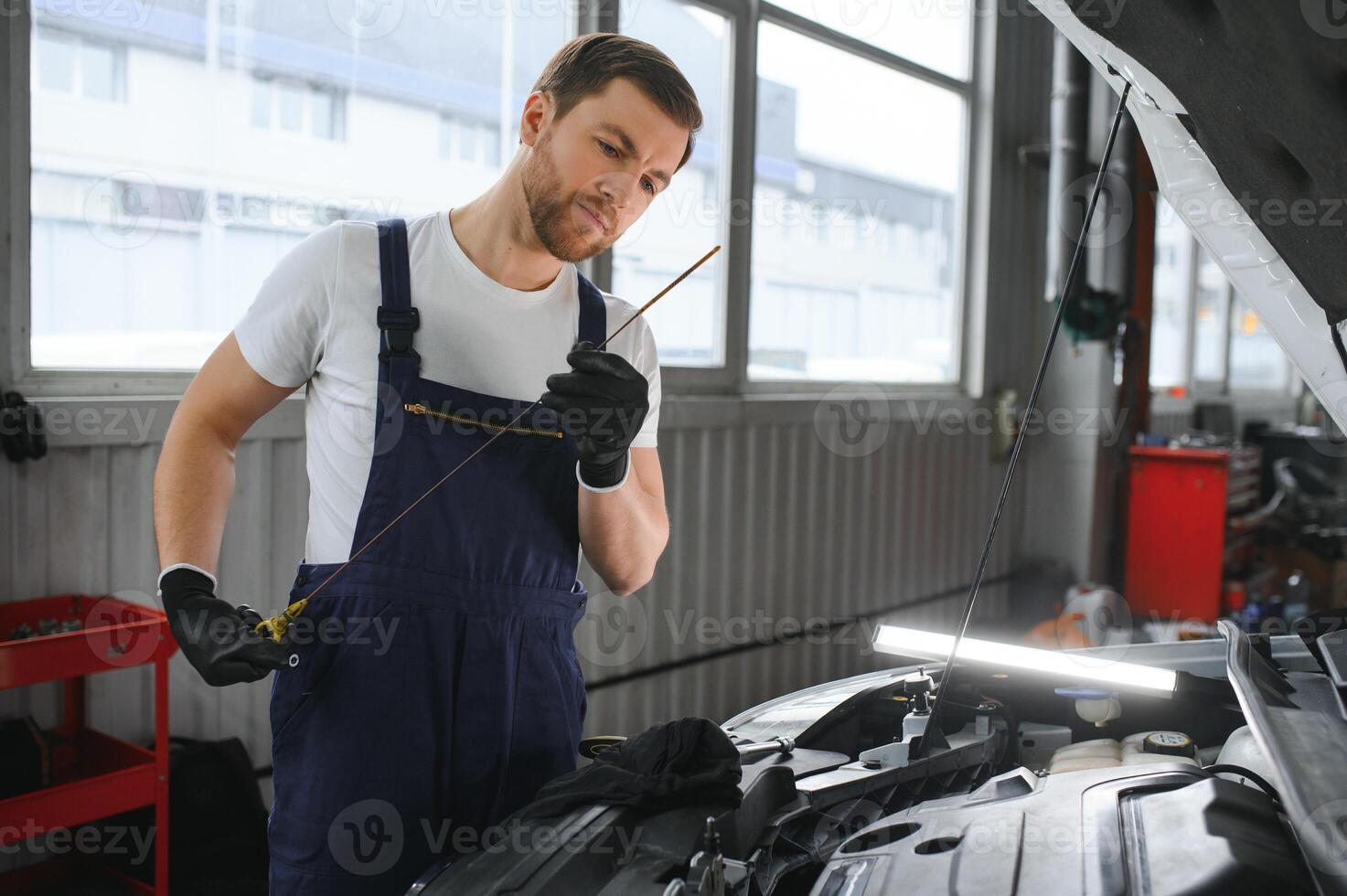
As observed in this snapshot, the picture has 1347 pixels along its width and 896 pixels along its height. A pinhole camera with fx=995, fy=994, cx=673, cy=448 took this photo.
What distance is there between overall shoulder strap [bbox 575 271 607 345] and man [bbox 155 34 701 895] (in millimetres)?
11

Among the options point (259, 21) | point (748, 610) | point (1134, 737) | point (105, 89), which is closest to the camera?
point (1134, 737)

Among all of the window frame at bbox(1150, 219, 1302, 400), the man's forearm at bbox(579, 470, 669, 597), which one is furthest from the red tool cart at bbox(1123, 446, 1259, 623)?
the man's forearm at bbox(579, 470, 669, 597)

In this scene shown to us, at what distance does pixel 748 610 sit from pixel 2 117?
2614mm

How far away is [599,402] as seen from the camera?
1217mm

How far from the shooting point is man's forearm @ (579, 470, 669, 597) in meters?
1.36

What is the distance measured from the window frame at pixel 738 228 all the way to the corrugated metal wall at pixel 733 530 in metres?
0.08

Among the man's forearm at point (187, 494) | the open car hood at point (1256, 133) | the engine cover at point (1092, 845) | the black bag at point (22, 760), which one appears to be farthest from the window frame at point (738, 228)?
the open car hood at point (1256, 133)

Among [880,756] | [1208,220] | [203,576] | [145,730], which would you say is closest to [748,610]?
[145,730]

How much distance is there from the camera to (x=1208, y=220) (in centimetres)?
100

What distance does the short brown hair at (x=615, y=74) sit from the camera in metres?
1.33

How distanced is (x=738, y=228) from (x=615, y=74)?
2.26 m

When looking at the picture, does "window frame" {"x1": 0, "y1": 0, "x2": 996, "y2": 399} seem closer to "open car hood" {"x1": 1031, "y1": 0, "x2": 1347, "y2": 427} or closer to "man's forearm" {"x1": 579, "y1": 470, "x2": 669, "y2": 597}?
"man's forearm" {"x1": 579, "y1": 470, "x2": 669, "y2": 597}

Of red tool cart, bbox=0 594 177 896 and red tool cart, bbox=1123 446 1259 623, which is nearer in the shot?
red tool cart, bbox=0 594 177 896

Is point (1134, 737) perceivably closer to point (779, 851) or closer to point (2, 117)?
point (779, 851)
